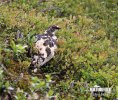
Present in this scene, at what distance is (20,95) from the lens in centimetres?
563

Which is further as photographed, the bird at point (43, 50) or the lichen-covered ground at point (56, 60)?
the bird at point (43, 50)

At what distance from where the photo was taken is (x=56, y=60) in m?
7.54

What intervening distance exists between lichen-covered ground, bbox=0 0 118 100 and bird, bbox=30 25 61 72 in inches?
5.9

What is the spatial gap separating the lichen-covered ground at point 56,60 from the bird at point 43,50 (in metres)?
0.15

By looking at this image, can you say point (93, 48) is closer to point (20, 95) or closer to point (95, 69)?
point (95, 69)

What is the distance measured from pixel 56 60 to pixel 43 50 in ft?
1.68

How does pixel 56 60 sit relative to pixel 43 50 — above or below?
below

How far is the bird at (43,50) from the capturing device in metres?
7.05

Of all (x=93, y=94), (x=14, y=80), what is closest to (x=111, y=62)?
(x=93, y=94)

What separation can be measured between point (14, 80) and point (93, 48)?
335 centimetres

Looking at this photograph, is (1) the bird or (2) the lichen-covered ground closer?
(2) the lichen-covered ground

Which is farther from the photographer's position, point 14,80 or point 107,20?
A: point 107,20

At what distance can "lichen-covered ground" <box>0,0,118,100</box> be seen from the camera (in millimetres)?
6074

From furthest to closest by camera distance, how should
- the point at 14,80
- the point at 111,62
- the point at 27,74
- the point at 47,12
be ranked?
the point at 47,12
the point at 111,62
the point at 27,74
the point at 14,80
